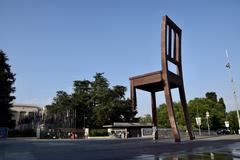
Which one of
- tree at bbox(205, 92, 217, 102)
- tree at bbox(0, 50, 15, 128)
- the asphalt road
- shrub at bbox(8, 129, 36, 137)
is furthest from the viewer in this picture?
tree at bbox(205, 92, 217, 102)

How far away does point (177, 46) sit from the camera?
69.9 feet

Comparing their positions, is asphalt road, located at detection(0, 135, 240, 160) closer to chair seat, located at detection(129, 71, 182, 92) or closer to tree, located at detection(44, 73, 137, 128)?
chair seat, located at detection(129, 71, 182, 92)

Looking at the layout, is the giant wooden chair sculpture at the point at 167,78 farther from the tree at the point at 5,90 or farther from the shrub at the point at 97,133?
the shrub at the point at 97,133

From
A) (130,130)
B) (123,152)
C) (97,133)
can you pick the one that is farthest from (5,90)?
(123,152)

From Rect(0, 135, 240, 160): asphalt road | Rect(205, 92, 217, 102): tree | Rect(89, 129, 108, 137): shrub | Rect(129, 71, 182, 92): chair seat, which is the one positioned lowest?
Rect(0, 135, 240, 160): asphalt road

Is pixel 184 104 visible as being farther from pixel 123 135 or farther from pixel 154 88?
pixel 123 135

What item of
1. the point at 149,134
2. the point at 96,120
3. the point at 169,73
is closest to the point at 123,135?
the point at 149,134

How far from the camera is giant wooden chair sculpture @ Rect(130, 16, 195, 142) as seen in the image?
1869 cm

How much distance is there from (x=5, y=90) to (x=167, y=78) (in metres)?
34.7

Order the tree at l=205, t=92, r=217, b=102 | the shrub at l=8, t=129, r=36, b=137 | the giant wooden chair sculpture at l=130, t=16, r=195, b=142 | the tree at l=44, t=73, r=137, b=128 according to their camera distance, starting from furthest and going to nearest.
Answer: the tree at l=205, t=92, r=217, b=102, the tree at l=44, t=73, r=137, b=128, the shrub at l=8, t=129, r=36, b=137, the giant wooden chair sculpture at l=130, t=16, r=195, b=142

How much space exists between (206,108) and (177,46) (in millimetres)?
61062

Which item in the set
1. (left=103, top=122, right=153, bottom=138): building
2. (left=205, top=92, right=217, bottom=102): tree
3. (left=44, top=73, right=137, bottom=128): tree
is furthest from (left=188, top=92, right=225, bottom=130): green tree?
(left=205, top=92, right=217, bottom=102): tree

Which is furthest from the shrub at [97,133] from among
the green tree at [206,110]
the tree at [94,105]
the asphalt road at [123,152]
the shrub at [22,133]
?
the asphalt road at [123,152]

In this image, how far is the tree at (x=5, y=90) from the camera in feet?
148
